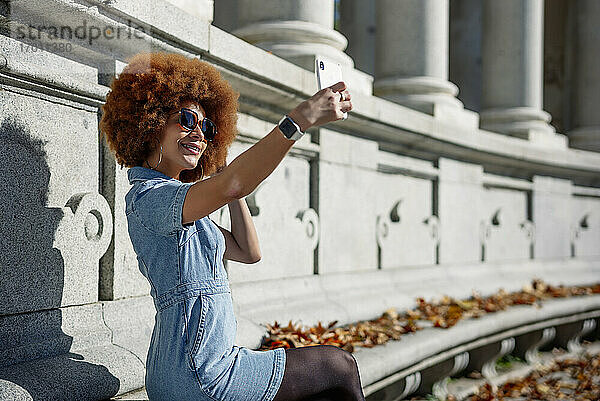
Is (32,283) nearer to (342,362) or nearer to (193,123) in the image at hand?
(193,123)

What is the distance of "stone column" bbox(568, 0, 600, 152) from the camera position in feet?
68.2

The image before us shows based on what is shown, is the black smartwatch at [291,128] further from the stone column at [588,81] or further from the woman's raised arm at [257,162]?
the stone column at [588,81]

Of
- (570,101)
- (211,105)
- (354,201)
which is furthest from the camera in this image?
(570,101)

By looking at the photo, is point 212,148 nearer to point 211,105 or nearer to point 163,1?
point 211,105

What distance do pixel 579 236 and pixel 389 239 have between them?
840 centimetres

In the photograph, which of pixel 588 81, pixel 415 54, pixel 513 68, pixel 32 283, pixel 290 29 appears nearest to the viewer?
pixel 32 283

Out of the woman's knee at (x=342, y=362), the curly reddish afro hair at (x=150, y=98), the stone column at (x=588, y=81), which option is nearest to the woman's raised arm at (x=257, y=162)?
the curly reddish afro hair at (x=150, y=98)

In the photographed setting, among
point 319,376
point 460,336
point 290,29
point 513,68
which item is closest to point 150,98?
point 319,376

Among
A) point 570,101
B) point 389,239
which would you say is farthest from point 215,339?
point 570,101

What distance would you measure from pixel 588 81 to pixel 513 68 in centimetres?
532

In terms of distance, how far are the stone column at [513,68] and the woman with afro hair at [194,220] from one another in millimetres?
12701

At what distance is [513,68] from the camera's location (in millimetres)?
16859

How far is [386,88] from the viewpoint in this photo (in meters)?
13.5

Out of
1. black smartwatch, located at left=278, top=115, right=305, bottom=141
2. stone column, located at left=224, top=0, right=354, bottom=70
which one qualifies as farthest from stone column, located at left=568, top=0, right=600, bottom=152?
black smartwatch, located at left=278, top=115, right=305, bottom=141
